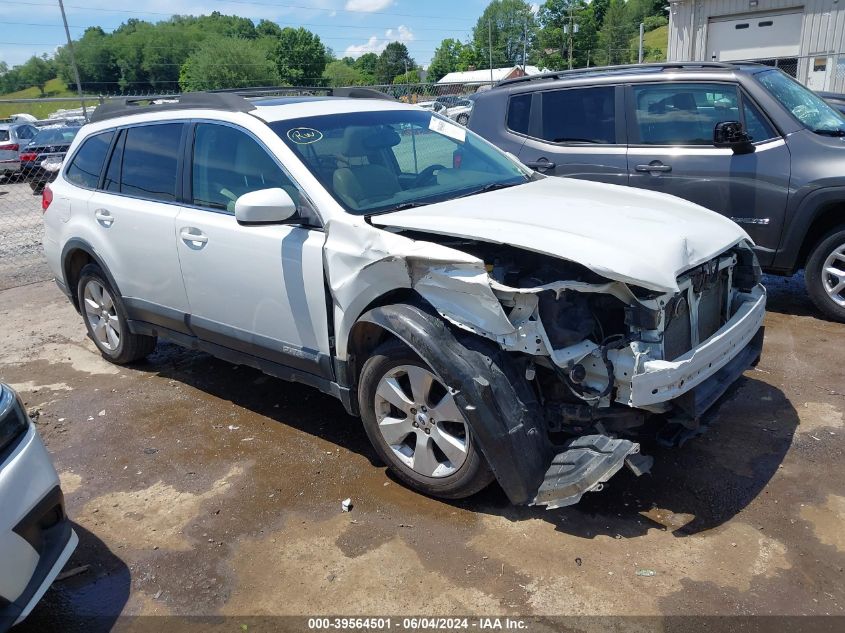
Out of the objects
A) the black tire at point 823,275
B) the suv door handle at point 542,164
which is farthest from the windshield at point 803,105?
the suv door handle at point 542,164

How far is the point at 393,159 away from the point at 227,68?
73609mm

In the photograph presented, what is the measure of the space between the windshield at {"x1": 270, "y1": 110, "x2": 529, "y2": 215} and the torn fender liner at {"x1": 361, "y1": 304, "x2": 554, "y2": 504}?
0.90 metres

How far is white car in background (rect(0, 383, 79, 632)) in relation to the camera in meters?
2.45

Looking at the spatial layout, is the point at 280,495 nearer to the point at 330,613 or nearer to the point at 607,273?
the point at 330,613

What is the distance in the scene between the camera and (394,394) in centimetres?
347

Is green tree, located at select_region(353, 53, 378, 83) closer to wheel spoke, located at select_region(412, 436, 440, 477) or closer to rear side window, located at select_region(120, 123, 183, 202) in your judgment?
rear side window, located at select_region(120, 123, 183, 202)

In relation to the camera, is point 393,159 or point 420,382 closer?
point 420,382

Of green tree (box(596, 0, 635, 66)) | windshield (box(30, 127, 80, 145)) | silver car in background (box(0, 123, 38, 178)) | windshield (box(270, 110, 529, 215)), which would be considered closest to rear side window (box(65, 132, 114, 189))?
windshield (box(270, 110, 529, 215))

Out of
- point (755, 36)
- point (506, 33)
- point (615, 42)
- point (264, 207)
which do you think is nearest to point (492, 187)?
point (264, 207)

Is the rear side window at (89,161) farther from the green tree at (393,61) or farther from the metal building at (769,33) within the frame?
the green tree at (393,61)

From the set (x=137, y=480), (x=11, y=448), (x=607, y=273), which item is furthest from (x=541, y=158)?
(x=11, y=448)

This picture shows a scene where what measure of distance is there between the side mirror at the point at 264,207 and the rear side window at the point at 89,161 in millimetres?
2272

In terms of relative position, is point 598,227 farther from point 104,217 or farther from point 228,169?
point 104,217

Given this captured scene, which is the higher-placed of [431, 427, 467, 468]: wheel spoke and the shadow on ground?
[431, 427, 467, 468]: wheel spoke
